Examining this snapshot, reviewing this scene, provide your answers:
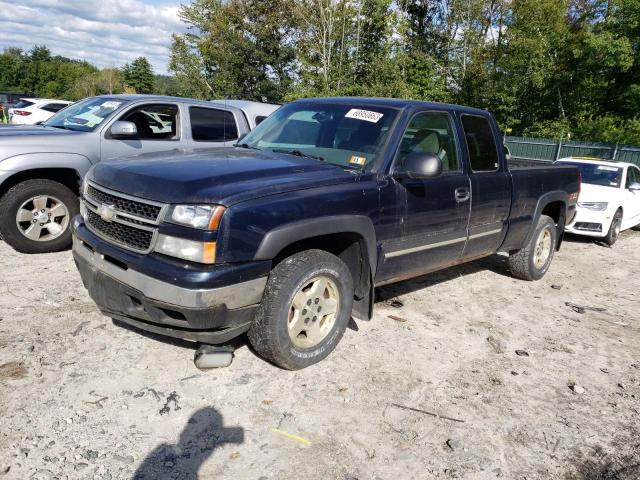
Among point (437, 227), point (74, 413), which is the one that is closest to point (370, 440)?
point (74, 413)

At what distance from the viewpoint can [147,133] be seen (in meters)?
6.50

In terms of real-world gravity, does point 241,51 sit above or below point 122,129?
above

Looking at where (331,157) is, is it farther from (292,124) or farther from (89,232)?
(89,232)

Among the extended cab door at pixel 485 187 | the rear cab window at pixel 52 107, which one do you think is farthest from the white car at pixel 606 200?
the rear cab window at pixel 52 107

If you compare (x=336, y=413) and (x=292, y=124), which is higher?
(x=292, y=124)

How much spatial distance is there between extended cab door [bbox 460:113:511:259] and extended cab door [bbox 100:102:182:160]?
356cm

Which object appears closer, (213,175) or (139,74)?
(213,175)

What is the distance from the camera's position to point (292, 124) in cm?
454

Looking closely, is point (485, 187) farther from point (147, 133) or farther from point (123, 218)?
point (147, 133)

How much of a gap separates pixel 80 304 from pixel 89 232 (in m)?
1.16

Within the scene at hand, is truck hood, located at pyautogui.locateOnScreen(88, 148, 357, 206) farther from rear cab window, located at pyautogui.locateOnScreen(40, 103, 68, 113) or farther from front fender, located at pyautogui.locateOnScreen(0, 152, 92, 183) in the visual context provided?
rear cab window, located at pyautogui.locateOnScreen(40, 103, 68, 113)

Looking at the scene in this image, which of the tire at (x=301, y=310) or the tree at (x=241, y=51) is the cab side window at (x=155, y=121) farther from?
the tree at (x=241, y=51)

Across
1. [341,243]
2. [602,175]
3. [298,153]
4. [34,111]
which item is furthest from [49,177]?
[34,111]

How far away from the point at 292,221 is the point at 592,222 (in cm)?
745
